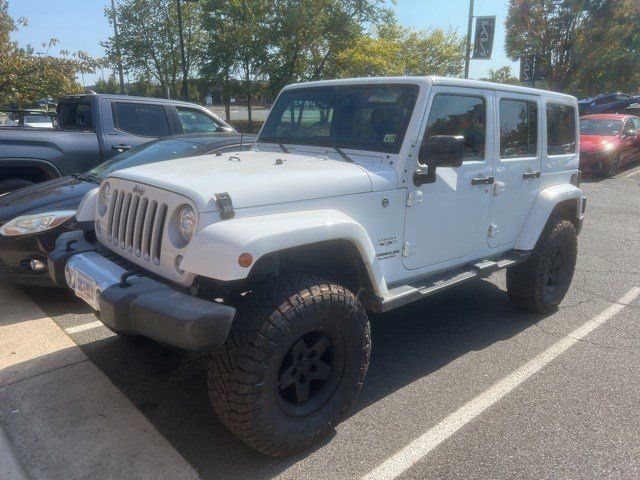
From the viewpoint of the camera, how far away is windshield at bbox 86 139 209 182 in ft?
16.0

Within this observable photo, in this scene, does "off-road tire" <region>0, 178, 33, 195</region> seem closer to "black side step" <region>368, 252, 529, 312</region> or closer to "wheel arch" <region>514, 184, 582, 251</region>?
"black side step" <region>368, 252, 529, 312</region>

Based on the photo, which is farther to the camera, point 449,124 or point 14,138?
point 14,138

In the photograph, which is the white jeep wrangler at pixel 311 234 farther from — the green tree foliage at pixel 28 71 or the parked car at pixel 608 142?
the parked car at pixel 608 142

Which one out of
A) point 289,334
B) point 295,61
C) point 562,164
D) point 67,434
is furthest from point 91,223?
point 295,61

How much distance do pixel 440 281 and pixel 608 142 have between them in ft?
37.1

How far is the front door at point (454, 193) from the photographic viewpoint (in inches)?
126

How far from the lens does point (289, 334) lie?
2.38 metres

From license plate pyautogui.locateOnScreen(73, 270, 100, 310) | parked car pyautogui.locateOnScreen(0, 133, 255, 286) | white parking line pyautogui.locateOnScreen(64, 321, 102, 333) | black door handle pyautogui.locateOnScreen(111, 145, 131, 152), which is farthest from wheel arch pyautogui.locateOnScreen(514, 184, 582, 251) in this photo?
black door handle pyautogui.locateOnScreen(111, 145, 131, 152)

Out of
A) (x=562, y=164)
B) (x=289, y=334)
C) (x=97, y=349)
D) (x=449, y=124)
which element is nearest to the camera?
(x=289, y=334)

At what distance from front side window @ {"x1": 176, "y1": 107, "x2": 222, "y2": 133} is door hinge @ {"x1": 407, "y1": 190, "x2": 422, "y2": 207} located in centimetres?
471

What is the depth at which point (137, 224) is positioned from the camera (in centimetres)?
270

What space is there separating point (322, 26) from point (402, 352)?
19.7 m

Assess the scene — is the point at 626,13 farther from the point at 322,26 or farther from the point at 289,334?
the point at 289,334

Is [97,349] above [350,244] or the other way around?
the other way around
